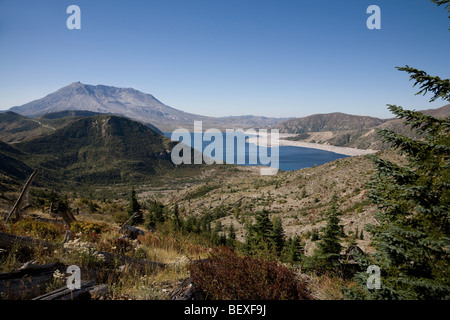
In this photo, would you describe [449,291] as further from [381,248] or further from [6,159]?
[6,159]

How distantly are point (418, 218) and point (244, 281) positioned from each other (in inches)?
129

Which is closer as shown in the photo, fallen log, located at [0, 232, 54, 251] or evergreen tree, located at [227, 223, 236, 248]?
fallen log, located at [0, 232, 54, 251]

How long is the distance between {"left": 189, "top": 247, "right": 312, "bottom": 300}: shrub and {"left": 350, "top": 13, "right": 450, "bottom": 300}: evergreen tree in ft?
4.51

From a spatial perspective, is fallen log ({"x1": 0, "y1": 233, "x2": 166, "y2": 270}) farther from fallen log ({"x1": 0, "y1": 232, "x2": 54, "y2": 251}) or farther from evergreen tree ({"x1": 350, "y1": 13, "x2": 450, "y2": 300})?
evergreen tree ({"x1": 350, "y1": 13, "x2": 450, "y2": 300})

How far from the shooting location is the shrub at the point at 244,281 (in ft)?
11.2

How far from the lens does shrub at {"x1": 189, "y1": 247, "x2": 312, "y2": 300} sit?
340 cm

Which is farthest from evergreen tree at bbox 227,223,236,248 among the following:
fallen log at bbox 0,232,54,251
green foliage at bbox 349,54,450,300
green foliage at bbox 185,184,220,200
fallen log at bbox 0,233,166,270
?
green foliage at bbox 185,184,220,200

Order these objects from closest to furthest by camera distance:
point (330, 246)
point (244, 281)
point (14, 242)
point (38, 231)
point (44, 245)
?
1. point (244, 281)
2. point (14, 242)
3. point (44, 245)
4. point (38, 231)
5. point (330, 246)

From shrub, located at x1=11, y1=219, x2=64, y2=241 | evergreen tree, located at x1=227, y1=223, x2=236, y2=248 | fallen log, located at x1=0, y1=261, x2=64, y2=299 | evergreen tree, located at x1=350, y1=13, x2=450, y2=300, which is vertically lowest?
evergreen tree, located at x1=227, y1=223, x2=236, y2=248

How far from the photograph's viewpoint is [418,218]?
368 cm

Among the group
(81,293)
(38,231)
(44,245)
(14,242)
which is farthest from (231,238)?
(81,293)

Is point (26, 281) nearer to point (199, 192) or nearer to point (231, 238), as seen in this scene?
point (231, 238)

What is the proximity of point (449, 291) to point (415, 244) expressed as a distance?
697mm

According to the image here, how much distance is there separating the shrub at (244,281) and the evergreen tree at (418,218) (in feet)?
4.51
